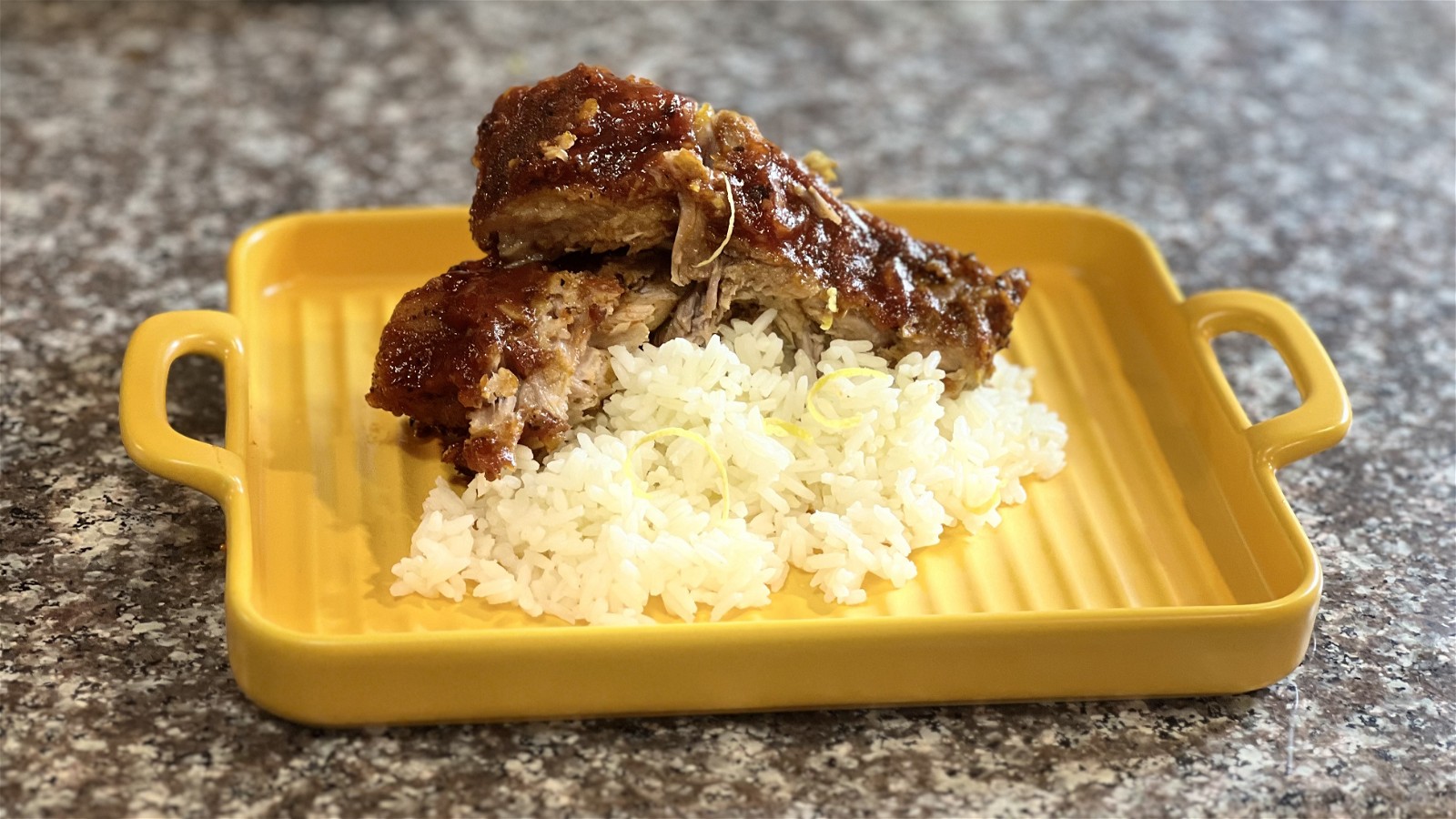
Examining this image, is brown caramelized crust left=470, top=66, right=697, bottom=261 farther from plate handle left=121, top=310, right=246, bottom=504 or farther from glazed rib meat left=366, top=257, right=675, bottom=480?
plate handle left=121, top=310, right=246, bottom=504

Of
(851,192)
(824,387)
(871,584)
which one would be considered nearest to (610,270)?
(824,387)

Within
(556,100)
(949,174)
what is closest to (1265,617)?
(556,100)

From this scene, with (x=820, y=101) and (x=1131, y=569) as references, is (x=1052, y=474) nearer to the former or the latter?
(x=1131, y=569)

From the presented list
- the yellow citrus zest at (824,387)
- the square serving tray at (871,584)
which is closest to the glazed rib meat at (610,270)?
the yellow citrus zest at (824,387)

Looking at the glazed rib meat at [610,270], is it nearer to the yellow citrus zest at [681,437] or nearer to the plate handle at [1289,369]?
the yellow citrus zest at [681,437]

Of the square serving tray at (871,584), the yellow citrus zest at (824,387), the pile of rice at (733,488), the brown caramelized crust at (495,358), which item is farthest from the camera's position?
the yellow citrus zest at (824,387)

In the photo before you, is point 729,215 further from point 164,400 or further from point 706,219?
point 164,400

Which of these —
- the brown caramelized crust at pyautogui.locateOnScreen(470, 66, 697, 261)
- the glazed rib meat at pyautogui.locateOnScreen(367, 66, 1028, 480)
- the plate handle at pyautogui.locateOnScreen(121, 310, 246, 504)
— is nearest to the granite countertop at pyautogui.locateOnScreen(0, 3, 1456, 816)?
the plate handle at pyautogui.locateOnScreen(121, 310, 246, 504)
